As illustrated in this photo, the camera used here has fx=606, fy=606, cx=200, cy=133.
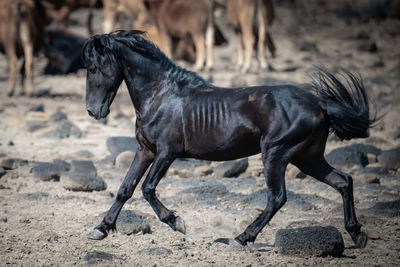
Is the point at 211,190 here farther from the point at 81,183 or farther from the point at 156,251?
the point at 156,251

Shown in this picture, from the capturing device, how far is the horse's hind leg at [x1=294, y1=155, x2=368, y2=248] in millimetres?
4770

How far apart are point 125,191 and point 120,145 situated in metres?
3.30

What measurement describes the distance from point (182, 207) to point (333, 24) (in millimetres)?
15855

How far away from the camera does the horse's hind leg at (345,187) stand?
15.6ft

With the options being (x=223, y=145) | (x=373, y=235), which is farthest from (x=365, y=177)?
(x=223, y=145)

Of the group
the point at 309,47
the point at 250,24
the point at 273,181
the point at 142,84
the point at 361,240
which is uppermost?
the point at 142,84

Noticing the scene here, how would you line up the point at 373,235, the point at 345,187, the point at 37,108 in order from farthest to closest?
the point at 37,108
the point at 373,235
the point at 345,187

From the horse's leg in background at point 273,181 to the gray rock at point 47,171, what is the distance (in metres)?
3.05

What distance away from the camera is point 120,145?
8.18 m

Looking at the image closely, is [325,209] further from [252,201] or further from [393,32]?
[393,32]

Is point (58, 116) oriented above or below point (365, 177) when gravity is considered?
below

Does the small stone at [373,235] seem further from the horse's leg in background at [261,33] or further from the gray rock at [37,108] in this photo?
the horse's leg in background at [261,33]

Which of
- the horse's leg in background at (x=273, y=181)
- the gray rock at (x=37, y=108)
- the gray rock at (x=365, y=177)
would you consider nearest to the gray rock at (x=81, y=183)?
the horse's leg in background at (x=273, y=181)

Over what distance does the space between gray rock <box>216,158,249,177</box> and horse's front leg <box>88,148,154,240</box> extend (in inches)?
87.9
